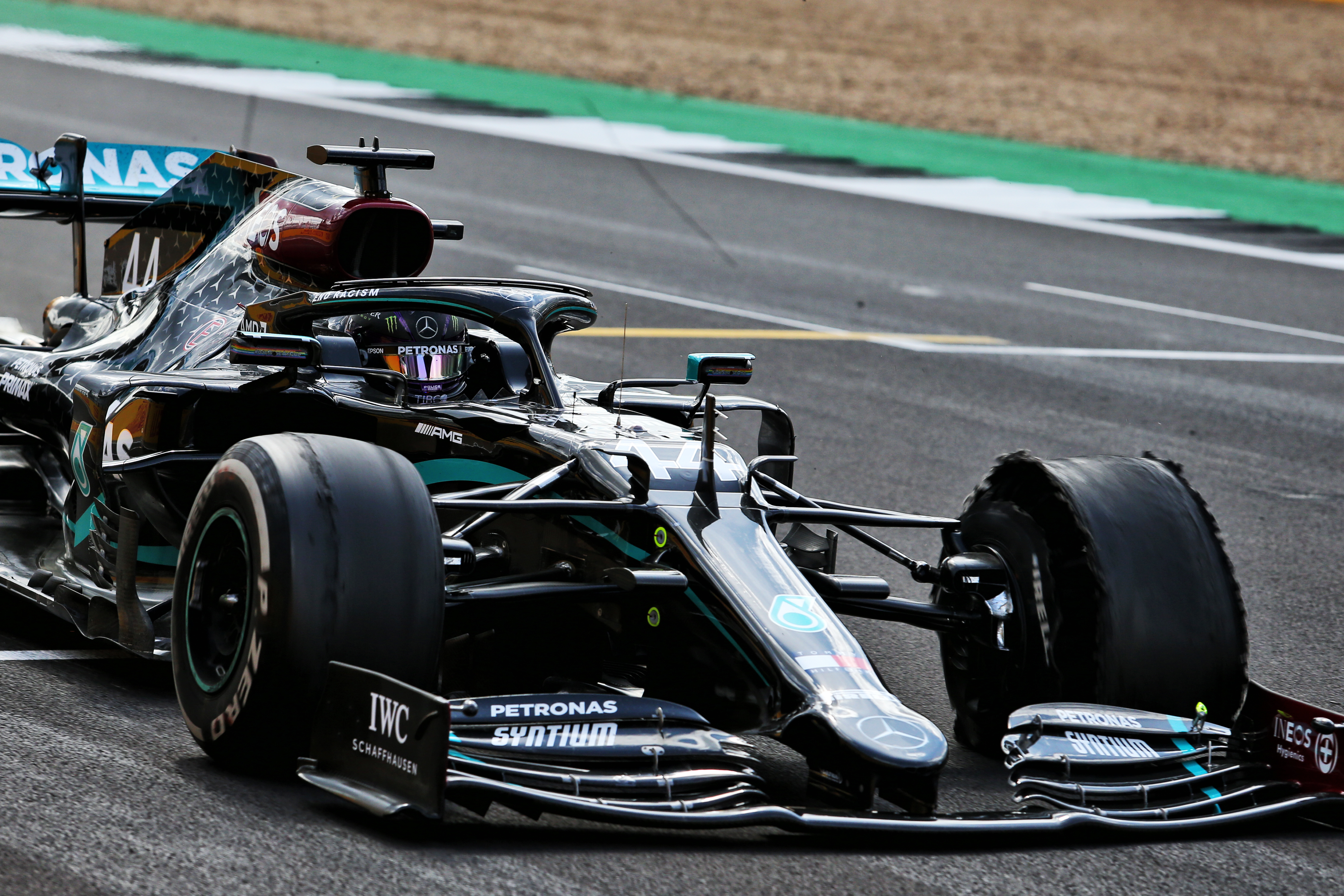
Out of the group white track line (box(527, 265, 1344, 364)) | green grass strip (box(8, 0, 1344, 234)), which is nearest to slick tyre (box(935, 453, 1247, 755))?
white track line (box(527, 265, 1344, 364))

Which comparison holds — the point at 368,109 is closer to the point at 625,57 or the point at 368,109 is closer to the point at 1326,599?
the point at 625,57

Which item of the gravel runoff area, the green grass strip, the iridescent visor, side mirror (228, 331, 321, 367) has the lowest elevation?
the iridescent visor

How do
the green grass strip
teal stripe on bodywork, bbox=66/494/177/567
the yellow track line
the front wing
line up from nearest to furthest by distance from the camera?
the front wing → teal stripe on bodywork, bbox=66/494/177/567 → the yellow track line → the green grass strip

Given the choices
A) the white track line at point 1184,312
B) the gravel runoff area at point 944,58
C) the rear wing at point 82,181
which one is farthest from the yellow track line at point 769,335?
the gravel runoff area at point 944,58

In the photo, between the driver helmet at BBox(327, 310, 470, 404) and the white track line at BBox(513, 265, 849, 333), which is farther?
the white track line at BBox(513, 265, 849, 333)

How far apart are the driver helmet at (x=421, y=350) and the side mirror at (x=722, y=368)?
931mm

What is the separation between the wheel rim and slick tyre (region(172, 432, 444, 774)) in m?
0.01

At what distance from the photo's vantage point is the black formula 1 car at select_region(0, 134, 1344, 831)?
4.95 metres

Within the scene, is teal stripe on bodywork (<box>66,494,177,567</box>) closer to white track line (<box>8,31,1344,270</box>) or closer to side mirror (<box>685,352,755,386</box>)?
side mirror (<box>685,352,755,386</box>)

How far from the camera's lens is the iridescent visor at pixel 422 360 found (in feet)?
21.5

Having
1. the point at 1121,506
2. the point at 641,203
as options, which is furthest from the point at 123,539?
the point at 641,203

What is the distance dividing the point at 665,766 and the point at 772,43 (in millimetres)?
26710

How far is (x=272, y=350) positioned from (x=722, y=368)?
1399mm

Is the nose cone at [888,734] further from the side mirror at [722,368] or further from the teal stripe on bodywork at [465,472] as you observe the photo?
the teal stripe on bodywork at [465,472]
